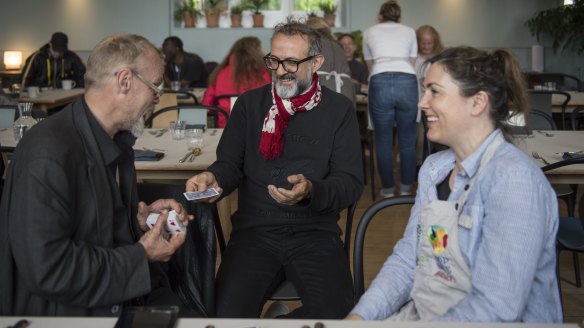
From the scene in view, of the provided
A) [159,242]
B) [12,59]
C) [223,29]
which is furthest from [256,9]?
[159,242]

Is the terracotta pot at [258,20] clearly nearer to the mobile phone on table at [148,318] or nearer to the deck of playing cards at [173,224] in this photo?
the deck of playing cards at [173,224]

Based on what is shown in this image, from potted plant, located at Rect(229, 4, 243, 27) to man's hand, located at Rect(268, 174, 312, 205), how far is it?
877 centimetres

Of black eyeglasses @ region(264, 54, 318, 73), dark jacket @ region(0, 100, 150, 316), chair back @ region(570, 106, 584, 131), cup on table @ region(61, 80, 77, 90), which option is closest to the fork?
black eyeglasses @ region(264, 54, 318, 73)

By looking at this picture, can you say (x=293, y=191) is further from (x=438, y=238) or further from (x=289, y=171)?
(x=438, y=238)

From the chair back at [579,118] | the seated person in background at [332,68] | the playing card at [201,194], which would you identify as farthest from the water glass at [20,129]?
the chair back at [579,118]

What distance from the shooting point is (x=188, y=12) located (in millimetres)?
10773

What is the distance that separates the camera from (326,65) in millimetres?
5191

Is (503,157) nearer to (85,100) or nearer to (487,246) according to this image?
(487,246)

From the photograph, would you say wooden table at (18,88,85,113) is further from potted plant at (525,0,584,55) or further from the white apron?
potted plant at (525,0,584,55)

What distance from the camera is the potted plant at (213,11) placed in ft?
35.5

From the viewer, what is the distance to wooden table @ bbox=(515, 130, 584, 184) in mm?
3180

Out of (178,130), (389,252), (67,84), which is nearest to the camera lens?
(178,130)

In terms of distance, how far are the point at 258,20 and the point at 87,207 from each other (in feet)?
30.5

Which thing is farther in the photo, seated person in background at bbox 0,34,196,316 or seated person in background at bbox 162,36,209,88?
seated person in background at bbox 162,36,209,88
